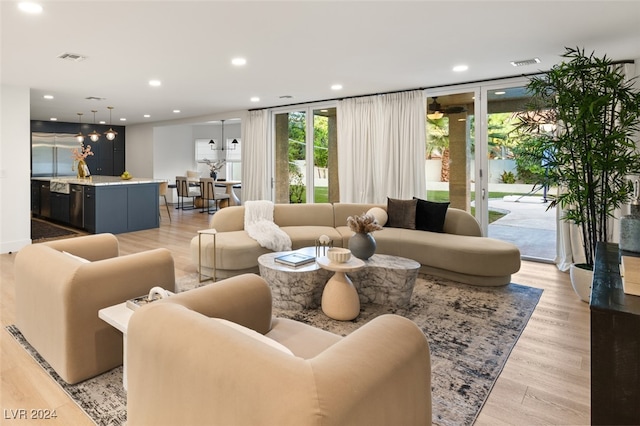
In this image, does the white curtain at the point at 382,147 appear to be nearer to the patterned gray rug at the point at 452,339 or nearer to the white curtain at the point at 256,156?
the white curtain at the point at 256,156

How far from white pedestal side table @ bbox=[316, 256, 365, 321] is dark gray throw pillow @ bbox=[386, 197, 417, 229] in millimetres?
1951

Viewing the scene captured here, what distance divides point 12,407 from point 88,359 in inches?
15.1

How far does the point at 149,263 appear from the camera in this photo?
8.09ft

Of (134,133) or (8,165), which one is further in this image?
(134,133)

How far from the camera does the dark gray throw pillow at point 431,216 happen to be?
4.82 meters

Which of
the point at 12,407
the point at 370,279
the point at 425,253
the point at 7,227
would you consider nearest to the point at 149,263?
the point at 12,407

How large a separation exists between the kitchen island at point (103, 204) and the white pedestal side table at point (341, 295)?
17.8 ft

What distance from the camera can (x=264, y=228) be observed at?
4598mm

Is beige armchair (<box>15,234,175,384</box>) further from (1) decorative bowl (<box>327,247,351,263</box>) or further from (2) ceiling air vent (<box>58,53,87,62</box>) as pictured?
(2) ceiling air vent (<box>58,53,87,62</box>)

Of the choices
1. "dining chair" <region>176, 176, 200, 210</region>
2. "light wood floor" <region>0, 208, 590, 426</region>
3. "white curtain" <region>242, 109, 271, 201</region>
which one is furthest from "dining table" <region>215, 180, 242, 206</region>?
"light wood floor" <region>0, 208, 590, 426</region>

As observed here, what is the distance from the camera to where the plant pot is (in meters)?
3.55

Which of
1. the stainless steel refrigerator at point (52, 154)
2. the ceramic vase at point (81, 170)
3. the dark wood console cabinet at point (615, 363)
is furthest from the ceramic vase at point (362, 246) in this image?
the stainless steel refrigerator at point (52, 154)

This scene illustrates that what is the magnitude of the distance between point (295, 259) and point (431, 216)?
2181mm

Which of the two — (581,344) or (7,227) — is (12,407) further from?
(7,227)
